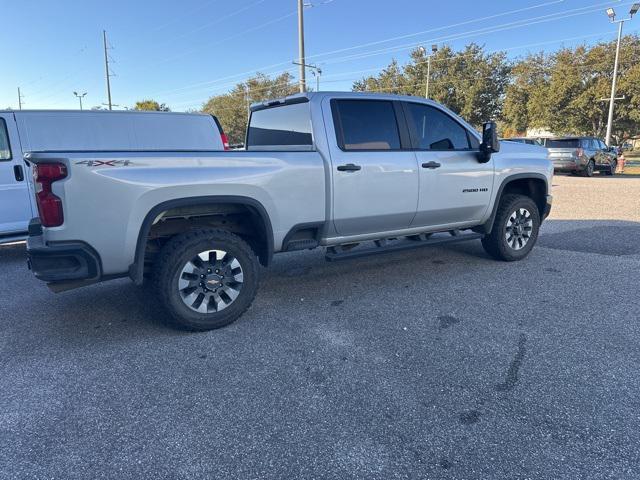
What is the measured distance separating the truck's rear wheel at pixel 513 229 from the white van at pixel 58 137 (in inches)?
155

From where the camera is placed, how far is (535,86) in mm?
36156

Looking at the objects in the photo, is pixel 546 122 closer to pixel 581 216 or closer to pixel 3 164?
pixel 581 216

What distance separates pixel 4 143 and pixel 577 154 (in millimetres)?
19410

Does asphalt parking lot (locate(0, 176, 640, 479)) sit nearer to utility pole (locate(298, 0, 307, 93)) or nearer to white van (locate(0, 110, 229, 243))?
white van (locate(0, 110, 229, 243))

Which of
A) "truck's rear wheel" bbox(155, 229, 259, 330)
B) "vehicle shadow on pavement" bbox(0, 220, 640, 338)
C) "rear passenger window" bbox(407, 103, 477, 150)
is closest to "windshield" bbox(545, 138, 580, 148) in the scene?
"vehicle shadow on pavement" bbox(0, 220, 640, 338)

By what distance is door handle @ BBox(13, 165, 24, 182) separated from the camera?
5.89 meters

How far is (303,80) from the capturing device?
18.3 m

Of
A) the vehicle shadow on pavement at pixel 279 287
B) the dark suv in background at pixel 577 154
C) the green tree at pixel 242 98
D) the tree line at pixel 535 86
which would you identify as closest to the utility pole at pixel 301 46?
the dark suv in background at pixel 577 154

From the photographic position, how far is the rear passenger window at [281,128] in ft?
14.1

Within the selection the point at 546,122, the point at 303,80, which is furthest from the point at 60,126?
the point at 546,122

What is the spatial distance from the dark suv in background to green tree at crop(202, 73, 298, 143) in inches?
1600

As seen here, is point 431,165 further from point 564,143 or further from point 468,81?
point 468,81

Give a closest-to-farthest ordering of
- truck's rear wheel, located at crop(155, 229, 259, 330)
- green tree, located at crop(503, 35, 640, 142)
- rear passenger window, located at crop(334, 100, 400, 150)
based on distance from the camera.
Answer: truck's rear wheel, located at crop(155, 229, 259, 330), rear passenger window, located at crop(334, 100, 400, 150), green tree, located at crop(503, 35, 640, 142)

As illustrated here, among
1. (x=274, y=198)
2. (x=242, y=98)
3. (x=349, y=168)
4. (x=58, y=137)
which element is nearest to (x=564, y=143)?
(x=349, y=168)
